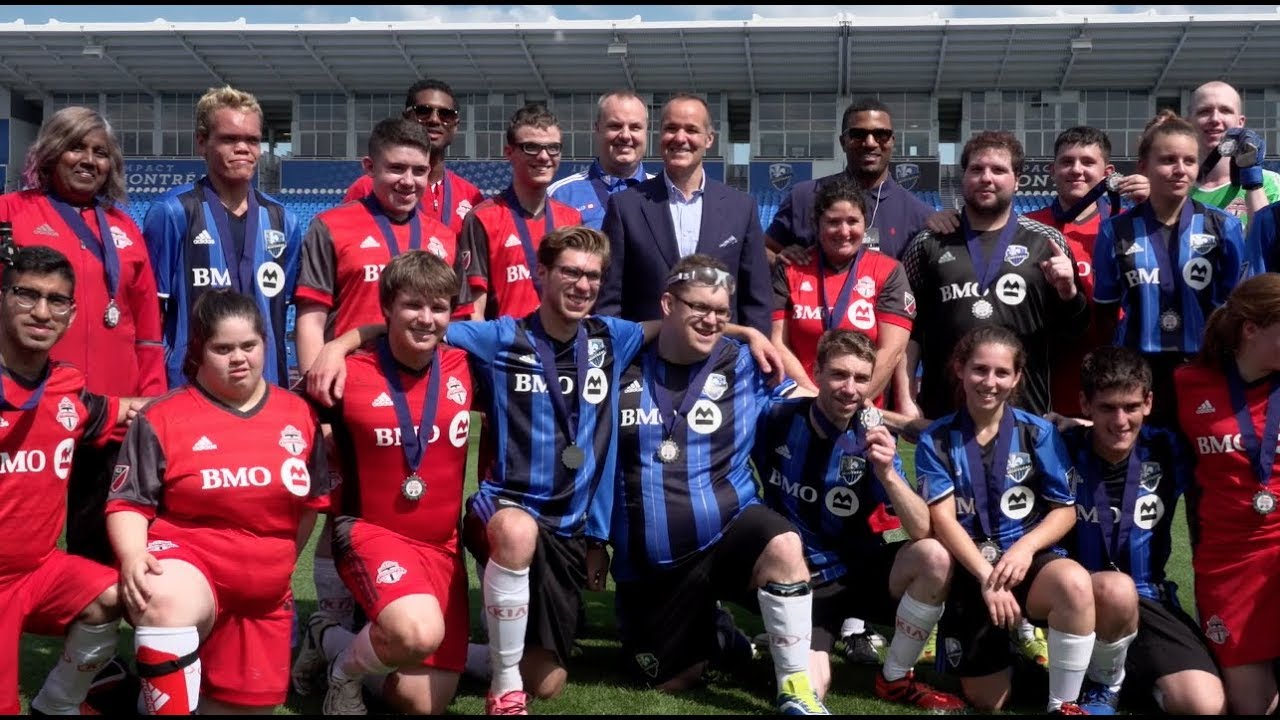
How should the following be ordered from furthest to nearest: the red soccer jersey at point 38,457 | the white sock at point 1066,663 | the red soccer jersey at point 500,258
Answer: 1. the red soccer jersey at point 500,258
2. the white sock at point 1066,663
3. the red soccer jersey at point 38,457

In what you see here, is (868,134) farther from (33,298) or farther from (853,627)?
(33,298)

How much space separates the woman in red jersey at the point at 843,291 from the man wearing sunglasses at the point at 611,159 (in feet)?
2.65

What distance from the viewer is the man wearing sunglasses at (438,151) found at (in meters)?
5.80

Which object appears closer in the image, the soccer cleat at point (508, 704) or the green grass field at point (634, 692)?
the soccer cleat at point (508, 704)

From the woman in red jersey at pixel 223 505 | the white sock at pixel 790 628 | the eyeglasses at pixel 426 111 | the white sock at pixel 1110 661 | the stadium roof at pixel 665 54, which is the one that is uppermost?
the stadium roof at pixel 665 54

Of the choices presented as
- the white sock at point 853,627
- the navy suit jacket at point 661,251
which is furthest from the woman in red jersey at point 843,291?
the white sock at point 853,627

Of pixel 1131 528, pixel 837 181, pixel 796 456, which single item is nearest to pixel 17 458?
pixel 796 456

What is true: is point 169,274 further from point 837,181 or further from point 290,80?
point 290,80

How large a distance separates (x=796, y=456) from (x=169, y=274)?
8.53ft

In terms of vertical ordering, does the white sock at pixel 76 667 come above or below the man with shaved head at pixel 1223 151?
below

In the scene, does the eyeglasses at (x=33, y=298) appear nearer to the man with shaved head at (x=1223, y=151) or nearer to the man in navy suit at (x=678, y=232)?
the man in navy suit at (x=678, y=232)

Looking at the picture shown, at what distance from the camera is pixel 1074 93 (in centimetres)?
2905

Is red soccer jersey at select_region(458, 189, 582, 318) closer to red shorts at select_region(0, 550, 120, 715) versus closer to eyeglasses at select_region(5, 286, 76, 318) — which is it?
eyeglasses at select_region(5, 286, 76, 318)

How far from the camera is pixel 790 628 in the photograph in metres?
4.01
